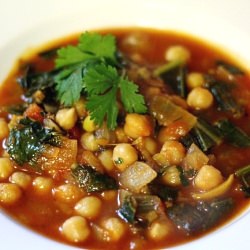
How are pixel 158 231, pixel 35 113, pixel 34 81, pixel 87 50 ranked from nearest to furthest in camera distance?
pixel 158 231, pixel 35 113, pixel 87 50, pixel 34 81

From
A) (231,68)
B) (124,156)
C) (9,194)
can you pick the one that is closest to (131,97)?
(124,156)

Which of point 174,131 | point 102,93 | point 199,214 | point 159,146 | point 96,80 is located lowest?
point 199,214

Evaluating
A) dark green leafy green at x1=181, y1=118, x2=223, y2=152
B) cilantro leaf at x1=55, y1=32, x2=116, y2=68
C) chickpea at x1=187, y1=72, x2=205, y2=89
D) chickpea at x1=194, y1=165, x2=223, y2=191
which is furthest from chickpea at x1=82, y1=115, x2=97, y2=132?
chickpea at x1=187, y1=72, x2=205, y2=89

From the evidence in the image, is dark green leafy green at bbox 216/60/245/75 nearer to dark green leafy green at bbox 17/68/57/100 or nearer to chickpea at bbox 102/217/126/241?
dark green leafy green at bbox 17/68/57/100

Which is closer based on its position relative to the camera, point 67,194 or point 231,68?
point 67,194

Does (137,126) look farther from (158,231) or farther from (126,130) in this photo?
(158,231)

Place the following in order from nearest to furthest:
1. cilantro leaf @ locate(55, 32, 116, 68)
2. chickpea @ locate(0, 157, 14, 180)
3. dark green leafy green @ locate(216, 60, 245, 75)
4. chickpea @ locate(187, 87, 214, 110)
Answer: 1. chickpea @ locate(0, 157, 14, 180)
2. chickpea @ locate(187, 87, 214, 110)
3. cilantro leaf @ locate(55, 32, 116, 68)
4. dark green leafy green @ locate(216, 60, 245, 75)

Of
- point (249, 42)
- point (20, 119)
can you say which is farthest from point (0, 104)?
point (249, 42)
